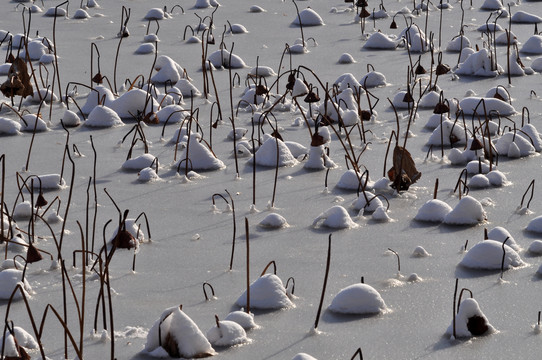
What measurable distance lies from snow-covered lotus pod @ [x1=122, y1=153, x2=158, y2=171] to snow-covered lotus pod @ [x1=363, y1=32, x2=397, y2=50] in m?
4.82

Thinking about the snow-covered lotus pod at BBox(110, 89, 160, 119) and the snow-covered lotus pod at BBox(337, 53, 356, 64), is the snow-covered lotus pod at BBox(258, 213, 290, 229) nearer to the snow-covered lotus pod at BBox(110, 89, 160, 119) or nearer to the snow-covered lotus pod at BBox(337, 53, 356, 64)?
the snow-covered lotus pod at BBox(110, 89, 160, 119)

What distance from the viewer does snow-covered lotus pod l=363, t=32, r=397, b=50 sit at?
1184cm

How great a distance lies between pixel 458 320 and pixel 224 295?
1.18 meters

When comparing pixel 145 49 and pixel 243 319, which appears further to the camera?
pixel 145 49

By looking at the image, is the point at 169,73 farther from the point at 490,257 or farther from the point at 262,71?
the point at 490,257

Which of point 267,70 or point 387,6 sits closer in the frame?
point 267,70

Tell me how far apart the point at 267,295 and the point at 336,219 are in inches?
51.2

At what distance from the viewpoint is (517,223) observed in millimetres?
6293

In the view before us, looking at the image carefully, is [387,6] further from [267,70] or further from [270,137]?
[270,137]

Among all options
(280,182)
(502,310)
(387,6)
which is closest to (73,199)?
(280,182)

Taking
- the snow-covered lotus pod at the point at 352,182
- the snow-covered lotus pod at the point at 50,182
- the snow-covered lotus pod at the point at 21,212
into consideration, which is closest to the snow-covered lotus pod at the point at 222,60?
the snow-covered lotus pod at the point at 50,182

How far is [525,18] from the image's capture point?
42.7 ft

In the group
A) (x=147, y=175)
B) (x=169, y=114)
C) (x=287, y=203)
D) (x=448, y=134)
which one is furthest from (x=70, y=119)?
(x=448, y=134)

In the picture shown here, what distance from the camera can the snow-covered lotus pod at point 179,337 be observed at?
452cm
